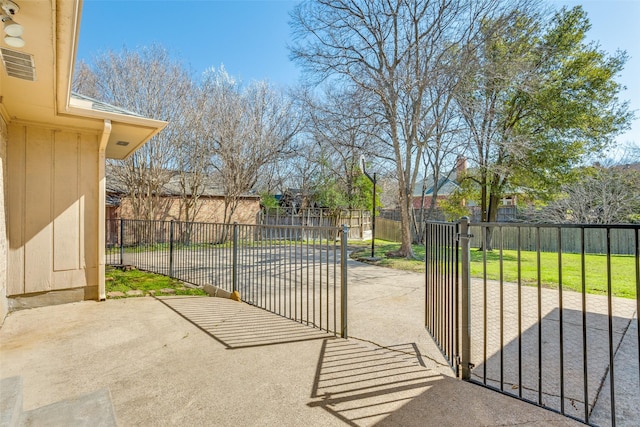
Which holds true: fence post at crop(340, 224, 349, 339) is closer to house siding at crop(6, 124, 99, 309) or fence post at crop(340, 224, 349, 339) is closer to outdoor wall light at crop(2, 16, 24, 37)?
outdoor wall light at crop(2, 16, 24, 37)

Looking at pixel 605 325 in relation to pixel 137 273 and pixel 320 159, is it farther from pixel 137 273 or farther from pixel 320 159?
pixel 320 159

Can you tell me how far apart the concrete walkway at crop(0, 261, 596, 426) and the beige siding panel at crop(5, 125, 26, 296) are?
1.61 feet

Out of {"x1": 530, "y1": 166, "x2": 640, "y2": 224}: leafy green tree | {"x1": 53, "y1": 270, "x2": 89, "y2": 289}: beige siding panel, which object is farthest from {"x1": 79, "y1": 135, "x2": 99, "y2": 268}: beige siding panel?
{"x1": 530, "y1": 166, "x2": 640, "y2": 224}: leafy green tree

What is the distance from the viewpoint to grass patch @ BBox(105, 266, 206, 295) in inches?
212

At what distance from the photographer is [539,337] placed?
2078 millimetres

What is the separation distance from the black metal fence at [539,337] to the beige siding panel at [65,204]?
4.88m

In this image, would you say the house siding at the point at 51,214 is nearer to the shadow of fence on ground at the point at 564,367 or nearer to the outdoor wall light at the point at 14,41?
the outdoor wall light at the point at 14,41

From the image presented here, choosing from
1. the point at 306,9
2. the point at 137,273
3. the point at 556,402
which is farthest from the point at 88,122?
the point at 306,9

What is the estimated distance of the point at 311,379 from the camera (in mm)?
2445

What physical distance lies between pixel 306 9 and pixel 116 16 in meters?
5.56

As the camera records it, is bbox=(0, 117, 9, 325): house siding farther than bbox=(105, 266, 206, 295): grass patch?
No

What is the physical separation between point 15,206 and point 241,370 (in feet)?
12.8

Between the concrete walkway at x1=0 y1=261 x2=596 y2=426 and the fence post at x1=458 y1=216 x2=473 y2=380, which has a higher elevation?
the fence post at x1=458 y1=216 x2=473 y2=380

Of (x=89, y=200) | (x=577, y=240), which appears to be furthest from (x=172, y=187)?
(x=577, y=240)
